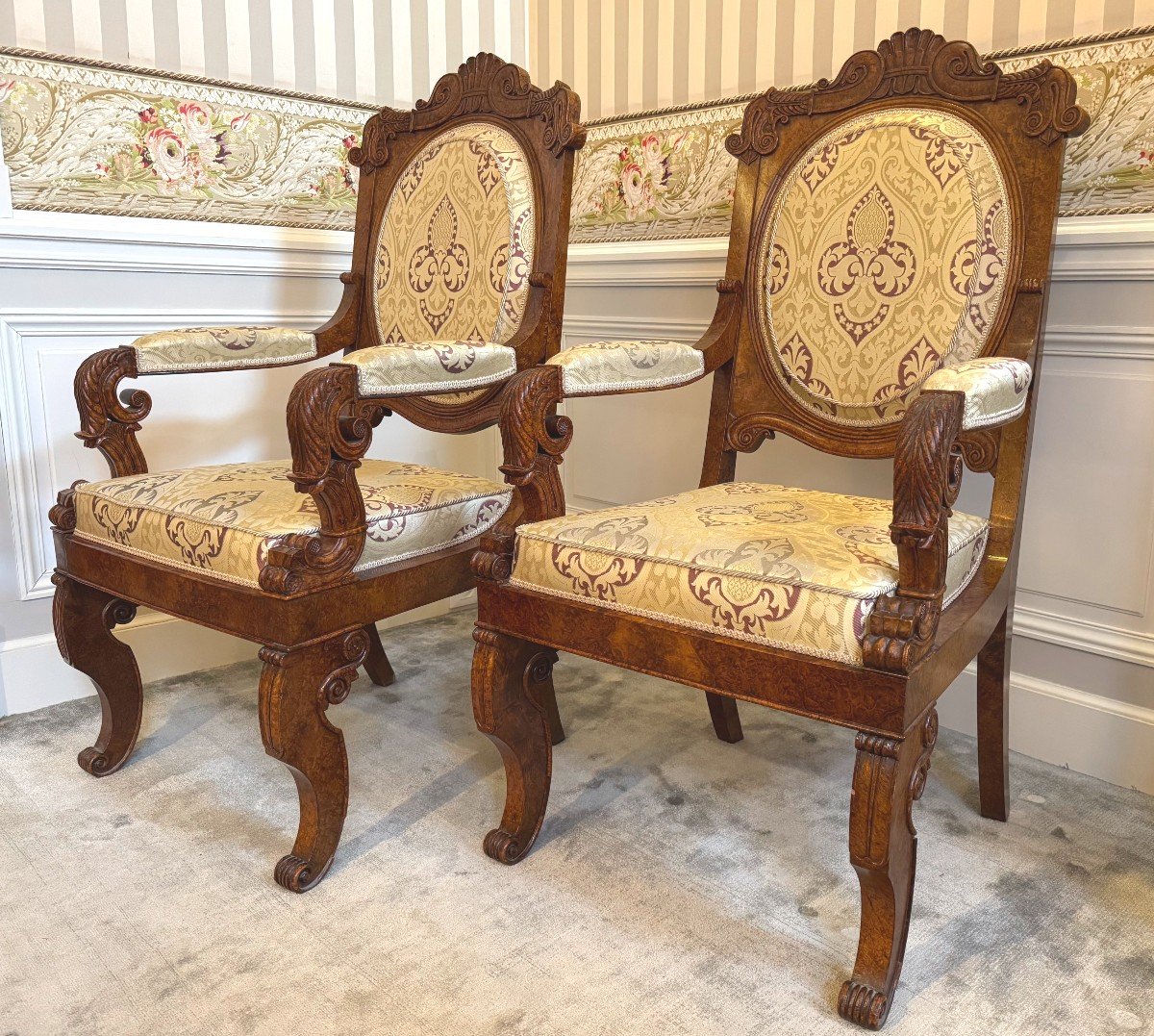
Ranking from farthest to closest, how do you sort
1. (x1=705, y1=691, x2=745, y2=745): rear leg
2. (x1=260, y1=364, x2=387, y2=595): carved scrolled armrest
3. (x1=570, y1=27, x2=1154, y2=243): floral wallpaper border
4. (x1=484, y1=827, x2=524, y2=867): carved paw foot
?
(x1=705, y1=691, x2=745, y2=745): rear leg, (x1=570, y1=27, x2=1154, y2=243): floral wallpaper border, (x1=484, y1=827, x2=524, y2=867): carved paw foot, (x1=260, y1=364, x2=387, y2=595): carved scrolled armrest

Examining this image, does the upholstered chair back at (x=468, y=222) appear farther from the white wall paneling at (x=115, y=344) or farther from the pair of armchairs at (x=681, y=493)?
the white wall paneling at (x=115, y=344)

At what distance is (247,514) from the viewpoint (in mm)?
1531

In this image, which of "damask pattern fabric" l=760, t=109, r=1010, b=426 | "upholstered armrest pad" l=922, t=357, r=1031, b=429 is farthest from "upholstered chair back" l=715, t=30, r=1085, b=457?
"upholstered armrest pad" l=922, t=357, r=1031, b=429

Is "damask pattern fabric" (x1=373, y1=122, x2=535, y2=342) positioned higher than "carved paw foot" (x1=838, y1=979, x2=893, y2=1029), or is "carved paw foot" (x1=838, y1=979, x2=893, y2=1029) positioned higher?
"damask pattern fabric" (x1=373, y1=122, x2=535, y2=342)

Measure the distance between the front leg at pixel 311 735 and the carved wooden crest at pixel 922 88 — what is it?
1160 millimetres

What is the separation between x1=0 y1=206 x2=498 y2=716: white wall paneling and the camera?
2172mm

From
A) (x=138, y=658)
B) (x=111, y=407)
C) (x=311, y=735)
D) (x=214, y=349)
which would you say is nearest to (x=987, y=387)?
(x=311, y=735)

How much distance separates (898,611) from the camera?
1183 mm

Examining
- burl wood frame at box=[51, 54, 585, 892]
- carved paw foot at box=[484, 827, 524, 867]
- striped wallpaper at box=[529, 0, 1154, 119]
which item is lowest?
carved paw foot at box=[484, 827, 524, 867]

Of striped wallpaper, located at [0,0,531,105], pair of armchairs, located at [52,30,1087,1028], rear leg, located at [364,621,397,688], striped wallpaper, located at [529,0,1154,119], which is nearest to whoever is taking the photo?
pair of armchairs, located at [52,30,1087,1028]

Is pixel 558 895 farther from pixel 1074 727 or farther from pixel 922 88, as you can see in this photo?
pixel 922 88

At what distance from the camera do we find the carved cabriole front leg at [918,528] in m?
1.15

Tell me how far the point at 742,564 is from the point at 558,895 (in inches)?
24.1

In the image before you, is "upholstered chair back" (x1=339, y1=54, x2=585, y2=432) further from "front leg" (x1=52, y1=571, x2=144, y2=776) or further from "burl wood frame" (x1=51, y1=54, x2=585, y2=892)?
"front leg" (x1=52, y1=571, x2=144, y2=776)
